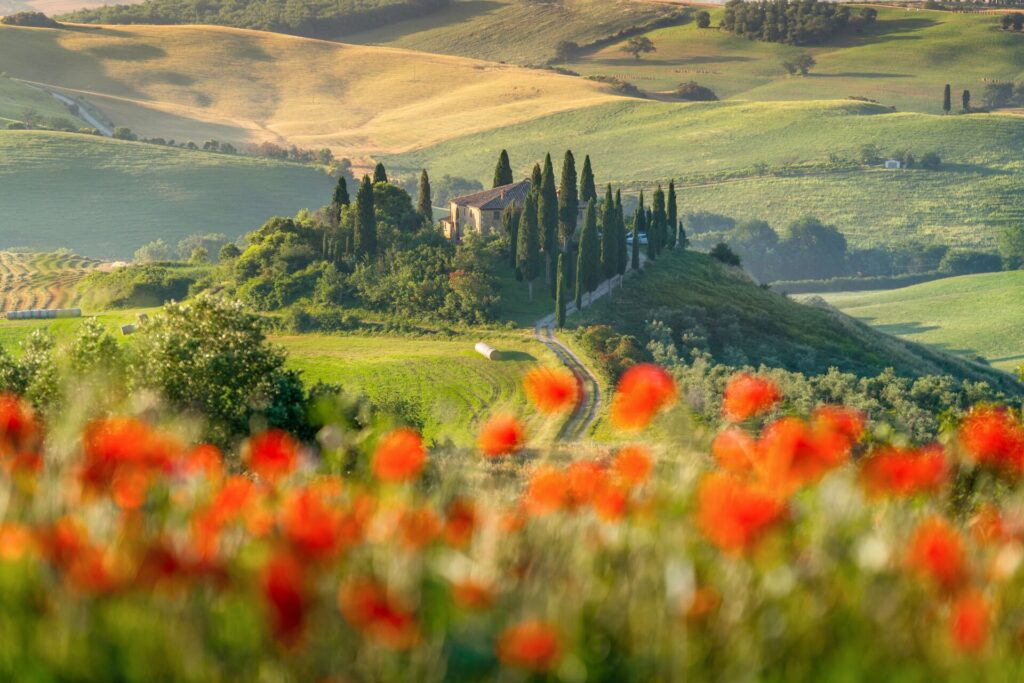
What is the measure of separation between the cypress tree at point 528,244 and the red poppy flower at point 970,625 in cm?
8046

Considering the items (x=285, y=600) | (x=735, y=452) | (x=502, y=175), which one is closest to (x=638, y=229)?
(x=502, y=175)

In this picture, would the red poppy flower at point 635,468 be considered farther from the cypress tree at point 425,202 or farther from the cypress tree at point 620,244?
the cypress tree at point 425,202

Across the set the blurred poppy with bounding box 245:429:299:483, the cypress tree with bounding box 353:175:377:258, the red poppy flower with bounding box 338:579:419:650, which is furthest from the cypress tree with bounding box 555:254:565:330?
the red poppy flower with bounding box 338:579:419:650

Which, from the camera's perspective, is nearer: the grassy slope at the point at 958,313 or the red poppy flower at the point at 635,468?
the red poppy flower at the point at 635,468

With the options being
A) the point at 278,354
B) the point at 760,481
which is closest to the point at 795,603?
the point at 760,481

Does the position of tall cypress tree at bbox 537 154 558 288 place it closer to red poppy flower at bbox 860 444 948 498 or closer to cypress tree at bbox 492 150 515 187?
cypress tree at bbox 492 150 515 187

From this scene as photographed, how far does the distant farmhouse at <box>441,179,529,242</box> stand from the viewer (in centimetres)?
10144

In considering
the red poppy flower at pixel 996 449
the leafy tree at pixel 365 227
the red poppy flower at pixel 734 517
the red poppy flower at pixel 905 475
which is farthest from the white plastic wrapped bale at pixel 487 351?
the red poppy flower at pixel 734 517

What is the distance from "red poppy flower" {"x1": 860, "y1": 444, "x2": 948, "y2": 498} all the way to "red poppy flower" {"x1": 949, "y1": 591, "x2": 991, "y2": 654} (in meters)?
3.50

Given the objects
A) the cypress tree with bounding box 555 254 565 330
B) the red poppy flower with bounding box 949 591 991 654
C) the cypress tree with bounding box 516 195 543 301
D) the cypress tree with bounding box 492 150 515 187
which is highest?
the red poppy flower with bounding box 949 591 991 654

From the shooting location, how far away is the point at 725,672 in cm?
1102

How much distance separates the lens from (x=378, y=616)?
10.9 m

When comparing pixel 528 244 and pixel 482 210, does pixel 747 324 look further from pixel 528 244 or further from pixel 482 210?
pixel 482 210

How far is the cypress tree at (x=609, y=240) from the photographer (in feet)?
305
